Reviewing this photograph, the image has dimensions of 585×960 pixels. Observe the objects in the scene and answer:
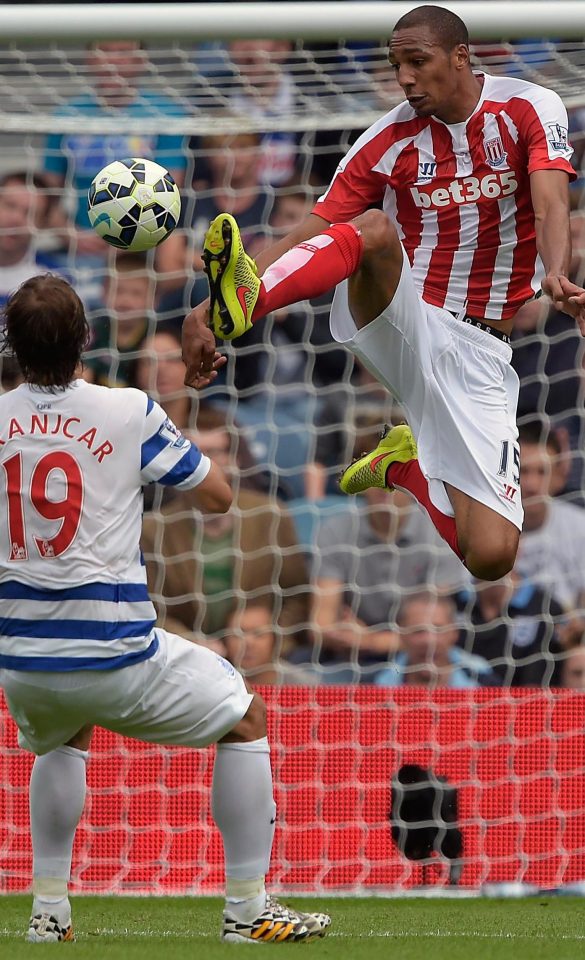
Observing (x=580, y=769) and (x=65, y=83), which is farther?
(x=65, y=83)

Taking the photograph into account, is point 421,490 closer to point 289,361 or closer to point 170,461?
point 170,461

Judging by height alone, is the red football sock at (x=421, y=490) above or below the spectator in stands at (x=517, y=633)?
above

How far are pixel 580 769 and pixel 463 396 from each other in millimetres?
2087

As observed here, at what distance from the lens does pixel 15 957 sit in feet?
12.5

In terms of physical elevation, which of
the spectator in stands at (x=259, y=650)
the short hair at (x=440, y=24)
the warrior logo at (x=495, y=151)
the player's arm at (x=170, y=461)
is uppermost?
the short hair at (x=440, y=24)

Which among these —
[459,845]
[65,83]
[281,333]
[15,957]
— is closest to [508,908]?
[459,845]

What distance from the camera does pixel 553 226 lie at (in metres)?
4.78

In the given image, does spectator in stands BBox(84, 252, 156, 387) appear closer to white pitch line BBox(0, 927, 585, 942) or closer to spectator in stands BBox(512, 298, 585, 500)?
spectator in stands BBox(512, 298, 585, 500)

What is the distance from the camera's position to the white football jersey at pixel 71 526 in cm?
398

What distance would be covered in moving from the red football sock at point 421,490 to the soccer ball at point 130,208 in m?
1.33

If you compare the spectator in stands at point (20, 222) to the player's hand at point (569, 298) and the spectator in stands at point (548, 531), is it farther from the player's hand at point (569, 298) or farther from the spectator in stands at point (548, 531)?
the player's hand at point (569, 298)

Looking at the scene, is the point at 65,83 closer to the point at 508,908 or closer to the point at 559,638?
the point at 559,638

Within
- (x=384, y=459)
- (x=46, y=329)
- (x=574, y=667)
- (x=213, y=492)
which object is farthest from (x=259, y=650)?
(x=46, y=329)

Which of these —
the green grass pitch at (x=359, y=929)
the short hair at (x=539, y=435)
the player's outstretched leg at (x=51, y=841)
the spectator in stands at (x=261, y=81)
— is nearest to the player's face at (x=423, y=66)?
the spectator in stands at (x=261, y=81)
